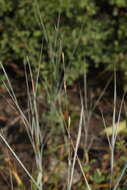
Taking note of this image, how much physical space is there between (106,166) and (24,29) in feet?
4.42

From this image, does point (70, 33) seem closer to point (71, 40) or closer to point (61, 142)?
point (71, 40)

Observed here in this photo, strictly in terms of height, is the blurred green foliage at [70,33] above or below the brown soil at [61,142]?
above

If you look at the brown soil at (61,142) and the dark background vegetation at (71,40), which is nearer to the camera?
the brown soil at (61,142)

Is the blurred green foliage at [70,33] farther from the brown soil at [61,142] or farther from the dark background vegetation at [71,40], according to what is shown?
the brown soil at [61,142]

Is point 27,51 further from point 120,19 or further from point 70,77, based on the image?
point 120,19

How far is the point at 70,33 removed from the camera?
12.4ft

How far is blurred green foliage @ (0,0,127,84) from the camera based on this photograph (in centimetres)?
370

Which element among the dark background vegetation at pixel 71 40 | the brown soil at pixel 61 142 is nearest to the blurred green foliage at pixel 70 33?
the dark background vegetation at pixel 71 40

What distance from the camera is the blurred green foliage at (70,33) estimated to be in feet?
12.1

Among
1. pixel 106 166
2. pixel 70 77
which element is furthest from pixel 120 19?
pixel 106 166

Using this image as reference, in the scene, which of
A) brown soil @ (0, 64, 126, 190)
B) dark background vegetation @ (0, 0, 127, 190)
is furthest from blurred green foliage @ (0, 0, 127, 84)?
brown soil @ (0, 64, 126, 190)

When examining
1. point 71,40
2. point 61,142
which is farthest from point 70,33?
point 61,142

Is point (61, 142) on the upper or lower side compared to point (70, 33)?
lower

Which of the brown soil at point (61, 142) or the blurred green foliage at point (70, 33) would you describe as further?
the blurred green foliage at point (70, 33)
